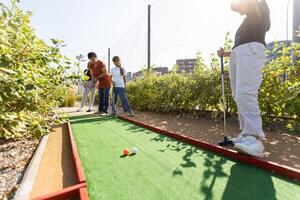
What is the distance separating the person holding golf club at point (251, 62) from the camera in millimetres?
2644

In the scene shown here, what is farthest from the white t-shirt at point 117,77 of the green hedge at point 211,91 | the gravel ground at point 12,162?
the gravel ground at point 12,162

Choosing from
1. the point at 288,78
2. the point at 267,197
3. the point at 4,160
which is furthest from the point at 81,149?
the point at 288,78

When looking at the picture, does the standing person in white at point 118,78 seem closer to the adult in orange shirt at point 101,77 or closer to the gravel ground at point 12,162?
the adult in orange shirt at point 101,77

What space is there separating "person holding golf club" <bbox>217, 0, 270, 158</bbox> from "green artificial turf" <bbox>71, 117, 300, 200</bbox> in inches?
19.5

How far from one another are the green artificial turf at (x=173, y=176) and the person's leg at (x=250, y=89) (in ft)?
1.42

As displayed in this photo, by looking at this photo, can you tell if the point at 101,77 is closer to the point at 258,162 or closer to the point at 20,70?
the point at 20,70

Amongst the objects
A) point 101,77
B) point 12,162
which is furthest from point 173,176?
point 101,77

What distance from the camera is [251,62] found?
2.70m

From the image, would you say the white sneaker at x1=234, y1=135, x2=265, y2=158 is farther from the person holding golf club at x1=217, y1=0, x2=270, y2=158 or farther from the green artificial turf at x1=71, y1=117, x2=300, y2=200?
the green artificial turf at x1=71, y1=117, x2=300, y2=200

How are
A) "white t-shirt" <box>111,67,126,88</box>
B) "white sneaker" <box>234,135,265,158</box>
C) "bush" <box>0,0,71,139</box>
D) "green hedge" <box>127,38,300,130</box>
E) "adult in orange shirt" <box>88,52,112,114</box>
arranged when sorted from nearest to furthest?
"bush" <box>0,0,71,139</box>
"white sneaker" <box>234,135,265,158</box>
"green hedge" <box>127,38,300,130</box>
"white t-shirt" <box>111,67,126,88</box>
"adult in orange shirt" <box>88,52,112,114</box>

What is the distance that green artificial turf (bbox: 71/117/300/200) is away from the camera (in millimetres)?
1771

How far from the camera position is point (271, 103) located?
4.05 metres

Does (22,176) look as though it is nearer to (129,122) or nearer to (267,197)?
(267,197)

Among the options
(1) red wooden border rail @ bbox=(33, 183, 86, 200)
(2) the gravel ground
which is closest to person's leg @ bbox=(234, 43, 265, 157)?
(1) red wooden border rail @ bbox=(33, 183, 86, 200)
